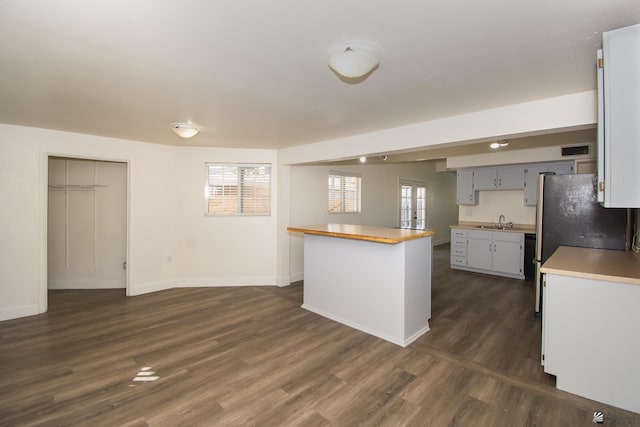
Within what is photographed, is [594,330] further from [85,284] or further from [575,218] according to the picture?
[85,284]

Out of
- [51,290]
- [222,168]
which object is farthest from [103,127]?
[51,290]

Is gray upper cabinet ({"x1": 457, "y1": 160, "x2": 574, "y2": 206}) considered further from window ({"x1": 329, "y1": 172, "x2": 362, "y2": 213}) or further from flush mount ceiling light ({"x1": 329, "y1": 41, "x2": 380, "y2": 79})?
flush mount ceiling light ({"x1": 329, "y1": 41, "x2": 380, "y2": 79})

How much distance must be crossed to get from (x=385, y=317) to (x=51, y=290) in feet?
17.0

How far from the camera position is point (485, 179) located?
6035mm

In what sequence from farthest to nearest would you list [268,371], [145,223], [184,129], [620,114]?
[145,223]
[184,129]
[268,371]
[620,114]

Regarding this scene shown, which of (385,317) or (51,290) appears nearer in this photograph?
(385,317)

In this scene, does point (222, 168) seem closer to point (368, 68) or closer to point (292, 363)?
point (292, 363)

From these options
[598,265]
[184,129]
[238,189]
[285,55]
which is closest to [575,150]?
[598,265]

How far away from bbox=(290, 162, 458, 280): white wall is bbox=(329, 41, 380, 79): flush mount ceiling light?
11.6ft

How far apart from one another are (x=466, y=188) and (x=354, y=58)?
215 inches

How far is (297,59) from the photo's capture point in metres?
1.85

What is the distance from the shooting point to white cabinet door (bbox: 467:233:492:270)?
5.73 meters

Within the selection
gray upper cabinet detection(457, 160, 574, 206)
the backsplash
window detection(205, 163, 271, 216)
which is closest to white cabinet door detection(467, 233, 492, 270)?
the backsplash

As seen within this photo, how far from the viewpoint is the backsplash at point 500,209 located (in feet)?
19.4
